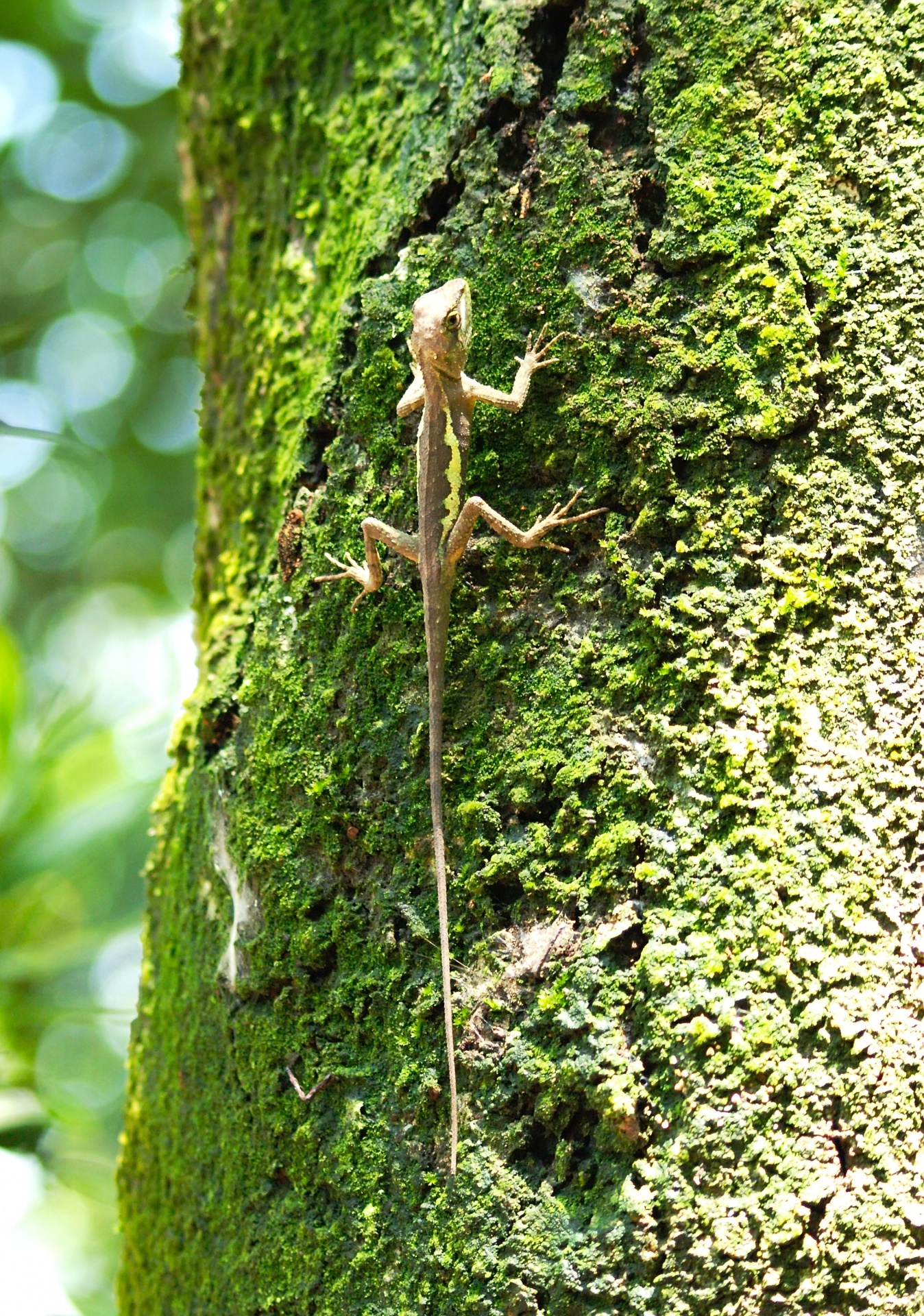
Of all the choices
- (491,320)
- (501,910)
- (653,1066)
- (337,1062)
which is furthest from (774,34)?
(337,1062)

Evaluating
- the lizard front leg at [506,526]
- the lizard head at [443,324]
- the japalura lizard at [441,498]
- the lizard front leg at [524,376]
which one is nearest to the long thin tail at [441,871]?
the japalura lizard at [441,498]

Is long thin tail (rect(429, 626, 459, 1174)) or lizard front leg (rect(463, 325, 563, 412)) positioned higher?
lizard front leg (rect(463, 325, 563, 412))

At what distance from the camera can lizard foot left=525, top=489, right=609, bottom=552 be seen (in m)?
2.27

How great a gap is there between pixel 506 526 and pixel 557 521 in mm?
158

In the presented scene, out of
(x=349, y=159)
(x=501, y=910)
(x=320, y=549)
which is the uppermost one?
(x=349, y=159)

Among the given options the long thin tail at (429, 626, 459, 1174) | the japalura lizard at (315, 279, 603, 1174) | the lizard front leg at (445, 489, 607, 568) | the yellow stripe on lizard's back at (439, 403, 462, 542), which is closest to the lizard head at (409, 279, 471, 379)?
the japalura lizard at (315, 279, 603, 1174)

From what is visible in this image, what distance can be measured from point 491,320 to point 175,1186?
2.48 m

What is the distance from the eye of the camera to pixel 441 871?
218cm

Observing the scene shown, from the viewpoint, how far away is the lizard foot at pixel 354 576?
2.61 m

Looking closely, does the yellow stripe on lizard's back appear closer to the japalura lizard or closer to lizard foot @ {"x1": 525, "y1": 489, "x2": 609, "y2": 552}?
the japalura lizard

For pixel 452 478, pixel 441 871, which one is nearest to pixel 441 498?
pixel 452 478

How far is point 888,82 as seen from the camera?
7.16 ft

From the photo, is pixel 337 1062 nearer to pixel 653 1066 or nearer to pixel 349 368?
pixel 653 1066

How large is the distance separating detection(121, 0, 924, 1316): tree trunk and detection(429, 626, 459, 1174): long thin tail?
0.04m
